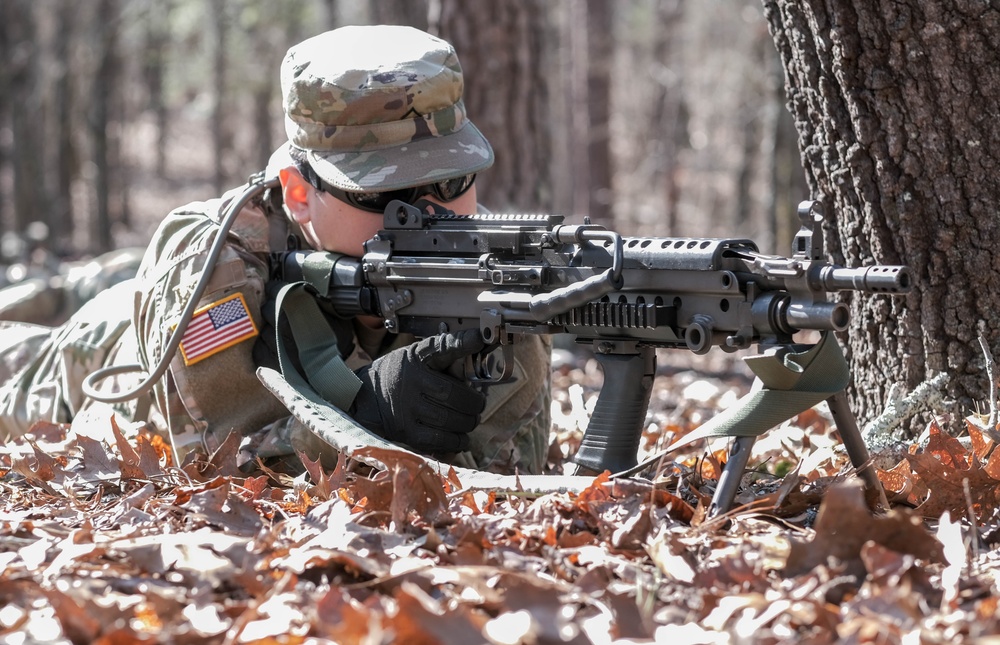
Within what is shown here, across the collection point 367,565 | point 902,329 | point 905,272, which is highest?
point 905,272

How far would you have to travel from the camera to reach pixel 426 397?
3105 millimetres

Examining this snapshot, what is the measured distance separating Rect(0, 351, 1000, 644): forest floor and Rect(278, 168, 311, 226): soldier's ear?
3.35 ft

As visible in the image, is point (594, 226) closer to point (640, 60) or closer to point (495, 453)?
point (495, 453)

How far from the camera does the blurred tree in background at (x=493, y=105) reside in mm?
6945

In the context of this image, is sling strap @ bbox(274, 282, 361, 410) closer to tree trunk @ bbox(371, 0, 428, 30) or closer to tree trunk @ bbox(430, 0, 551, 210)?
tree trunk @ bbox(430, 0, 551, 210)

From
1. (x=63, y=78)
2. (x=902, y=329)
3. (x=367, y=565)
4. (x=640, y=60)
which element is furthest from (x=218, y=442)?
(x=640, y=60)

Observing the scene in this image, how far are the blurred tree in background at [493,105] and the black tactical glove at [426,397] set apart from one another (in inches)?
151

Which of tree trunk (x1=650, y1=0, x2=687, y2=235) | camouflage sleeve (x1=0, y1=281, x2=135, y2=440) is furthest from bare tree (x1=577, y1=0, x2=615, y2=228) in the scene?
camouflage sleeve (x1=0, y1=281, x2=135, y2=440)

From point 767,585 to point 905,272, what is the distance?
74cm

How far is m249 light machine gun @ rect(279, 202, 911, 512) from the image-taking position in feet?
7.94

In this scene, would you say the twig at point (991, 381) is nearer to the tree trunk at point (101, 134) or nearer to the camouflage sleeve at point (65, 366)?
the camouflage sleeve at point (65, 366)

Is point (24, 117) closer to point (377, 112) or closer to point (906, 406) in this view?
point (377, 112)

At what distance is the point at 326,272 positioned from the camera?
3.39 metres

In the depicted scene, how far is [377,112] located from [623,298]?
3.65 ft
